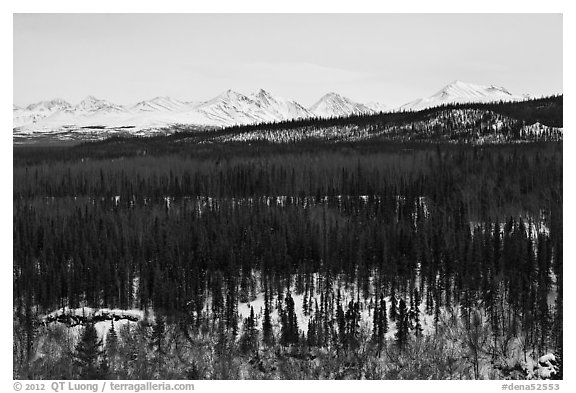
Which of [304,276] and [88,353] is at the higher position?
[304,276]

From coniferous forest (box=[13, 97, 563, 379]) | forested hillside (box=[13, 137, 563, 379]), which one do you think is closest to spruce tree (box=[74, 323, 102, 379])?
forested hillside (box=[13, 137, 563, 379])

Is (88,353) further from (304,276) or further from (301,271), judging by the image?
(301,271)

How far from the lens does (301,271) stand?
49.0 meters

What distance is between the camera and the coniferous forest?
118 ft

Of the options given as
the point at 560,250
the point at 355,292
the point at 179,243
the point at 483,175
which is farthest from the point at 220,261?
the point at 483,175

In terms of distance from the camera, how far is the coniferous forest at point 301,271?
3600cm

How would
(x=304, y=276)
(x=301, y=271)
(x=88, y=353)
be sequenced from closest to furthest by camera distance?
(x=88, y=353)
(x=304, y=276)
(x=301, y=271)

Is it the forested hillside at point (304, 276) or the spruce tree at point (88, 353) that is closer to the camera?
the spruce tree at point (88, 353)

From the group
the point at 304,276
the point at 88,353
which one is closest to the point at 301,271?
the point at 304,276

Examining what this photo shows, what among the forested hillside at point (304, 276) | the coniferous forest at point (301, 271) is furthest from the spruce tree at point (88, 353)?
the coniferous forest at point (301, 271)

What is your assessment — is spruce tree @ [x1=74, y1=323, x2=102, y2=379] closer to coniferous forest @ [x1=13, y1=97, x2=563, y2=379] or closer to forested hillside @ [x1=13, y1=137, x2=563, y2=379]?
forested hillside @ [x1=13, y1=137, x2=563, y2=379]

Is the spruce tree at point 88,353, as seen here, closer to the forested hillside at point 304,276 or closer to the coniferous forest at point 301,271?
the forested hillside at point 304,276

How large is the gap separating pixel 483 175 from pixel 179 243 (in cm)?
4053
